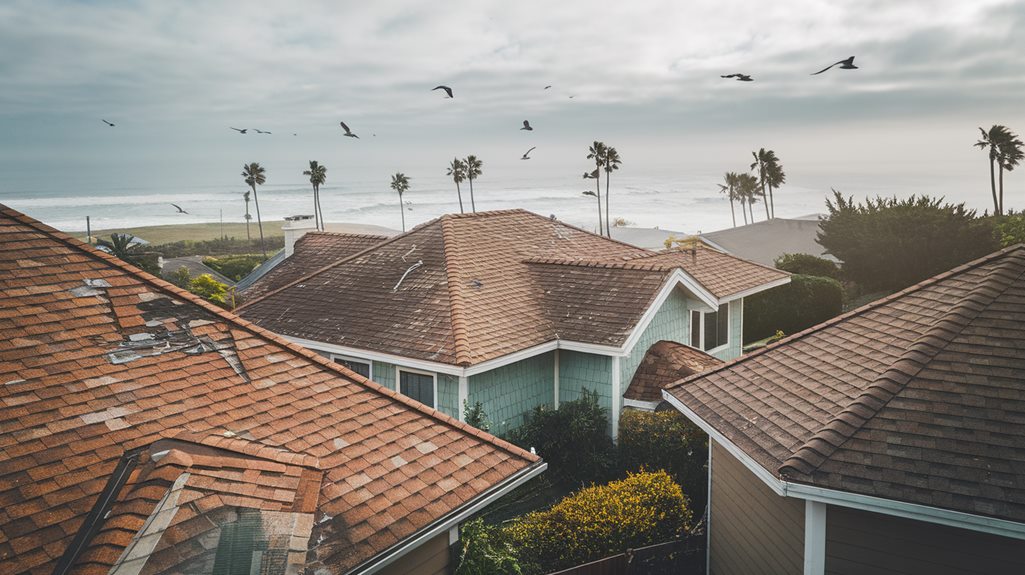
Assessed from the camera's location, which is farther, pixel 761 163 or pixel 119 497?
pixel 761 163

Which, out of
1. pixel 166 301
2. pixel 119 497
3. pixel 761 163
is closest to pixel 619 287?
pixel 166 301

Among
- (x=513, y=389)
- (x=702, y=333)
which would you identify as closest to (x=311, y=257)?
(x=513, y=389)

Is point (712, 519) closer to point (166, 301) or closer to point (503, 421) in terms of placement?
point (503, 421)

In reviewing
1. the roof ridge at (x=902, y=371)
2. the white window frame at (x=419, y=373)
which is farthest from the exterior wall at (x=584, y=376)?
the roof ridge at (x=902, y=371)

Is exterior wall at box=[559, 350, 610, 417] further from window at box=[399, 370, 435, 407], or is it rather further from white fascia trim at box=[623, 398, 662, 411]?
window at box=[399, 370, 435, 407]

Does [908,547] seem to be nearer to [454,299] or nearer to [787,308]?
[454,299]

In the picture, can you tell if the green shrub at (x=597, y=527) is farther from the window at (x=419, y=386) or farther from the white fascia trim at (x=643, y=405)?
the window at (x=419, y=386)
